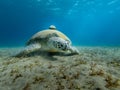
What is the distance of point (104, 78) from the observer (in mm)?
3564

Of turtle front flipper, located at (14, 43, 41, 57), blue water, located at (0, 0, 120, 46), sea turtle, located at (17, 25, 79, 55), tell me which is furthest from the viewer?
blue water, located at (0, 0, 120, 46)

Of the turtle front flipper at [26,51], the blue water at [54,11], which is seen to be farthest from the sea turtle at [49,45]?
the blue water at [54,11]

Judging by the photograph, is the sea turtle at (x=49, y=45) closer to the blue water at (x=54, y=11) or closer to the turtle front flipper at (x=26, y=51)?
the turtle front flipper at (x=26, y=51)

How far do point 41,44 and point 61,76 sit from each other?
414cm

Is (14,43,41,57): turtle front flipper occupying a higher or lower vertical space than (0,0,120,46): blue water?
lower

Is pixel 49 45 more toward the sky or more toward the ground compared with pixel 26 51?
more toward the sky

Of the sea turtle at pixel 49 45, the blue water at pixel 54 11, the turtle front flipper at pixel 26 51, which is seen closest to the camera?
the sea turtle at pixel 49 45

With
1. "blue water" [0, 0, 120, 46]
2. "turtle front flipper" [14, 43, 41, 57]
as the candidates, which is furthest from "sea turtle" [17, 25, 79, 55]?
"blue water" [0, 0, 120, 46]

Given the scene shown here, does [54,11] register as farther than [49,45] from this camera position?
Yes

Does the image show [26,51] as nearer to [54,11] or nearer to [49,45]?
[49,45]

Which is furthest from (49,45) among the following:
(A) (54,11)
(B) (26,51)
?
(A) (54,11)

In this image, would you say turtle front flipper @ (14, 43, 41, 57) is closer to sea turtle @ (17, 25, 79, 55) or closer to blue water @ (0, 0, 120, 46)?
sea turtle @ (17, 25, 79, 55)

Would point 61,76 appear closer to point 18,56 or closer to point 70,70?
point 70,70

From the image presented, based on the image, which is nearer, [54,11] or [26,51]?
[26,51]
